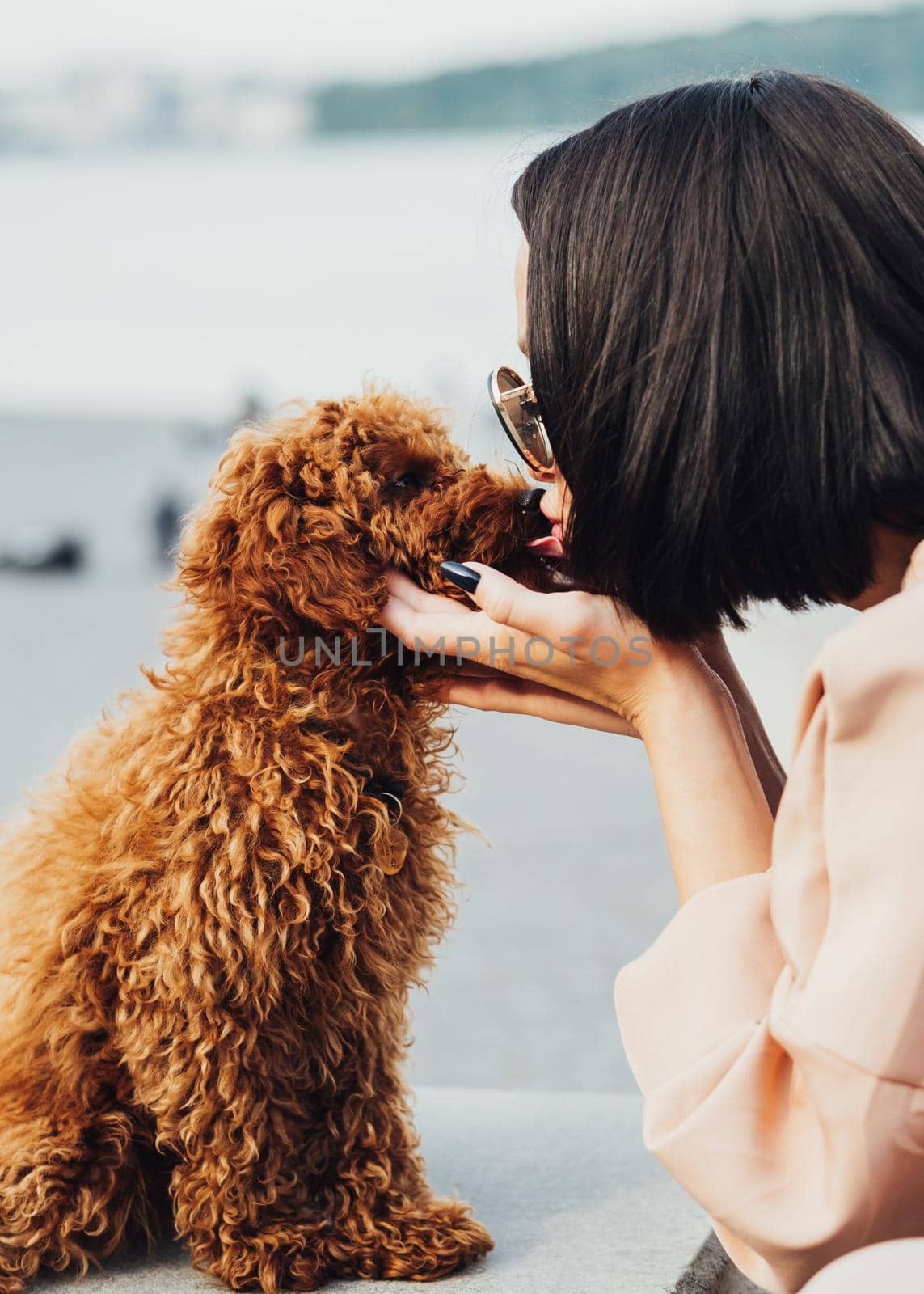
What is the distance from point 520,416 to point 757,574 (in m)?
0.51

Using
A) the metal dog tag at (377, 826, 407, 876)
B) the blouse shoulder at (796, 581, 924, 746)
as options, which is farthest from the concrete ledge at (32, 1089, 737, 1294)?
the blouse shoulder at (796, 581, 924, 746)

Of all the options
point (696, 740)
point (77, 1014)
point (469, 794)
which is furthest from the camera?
point (469, 794)

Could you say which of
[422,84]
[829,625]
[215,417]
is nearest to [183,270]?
[215,417]

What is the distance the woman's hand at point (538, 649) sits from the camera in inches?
76.1

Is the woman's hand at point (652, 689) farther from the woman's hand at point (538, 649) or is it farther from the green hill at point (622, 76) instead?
the green hill at point (622, 76)

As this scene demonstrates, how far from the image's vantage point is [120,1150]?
212 centimetres

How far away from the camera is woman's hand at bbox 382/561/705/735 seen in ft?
6.34

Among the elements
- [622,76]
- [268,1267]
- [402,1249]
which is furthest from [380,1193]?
[622,76]

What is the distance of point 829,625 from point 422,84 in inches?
869

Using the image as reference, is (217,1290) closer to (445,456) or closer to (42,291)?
(445,456)

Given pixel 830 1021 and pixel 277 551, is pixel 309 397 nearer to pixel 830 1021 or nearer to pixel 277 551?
pixel 277 551

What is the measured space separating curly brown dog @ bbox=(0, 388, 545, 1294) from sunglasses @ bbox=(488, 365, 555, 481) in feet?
0.65

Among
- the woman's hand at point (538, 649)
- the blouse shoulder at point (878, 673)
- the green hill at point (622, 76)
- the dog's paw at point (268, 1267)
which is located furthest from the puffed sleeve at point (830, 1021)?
the green hill at point (622, 76)

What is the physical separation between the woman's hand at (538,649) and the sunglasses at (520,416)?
197mm
